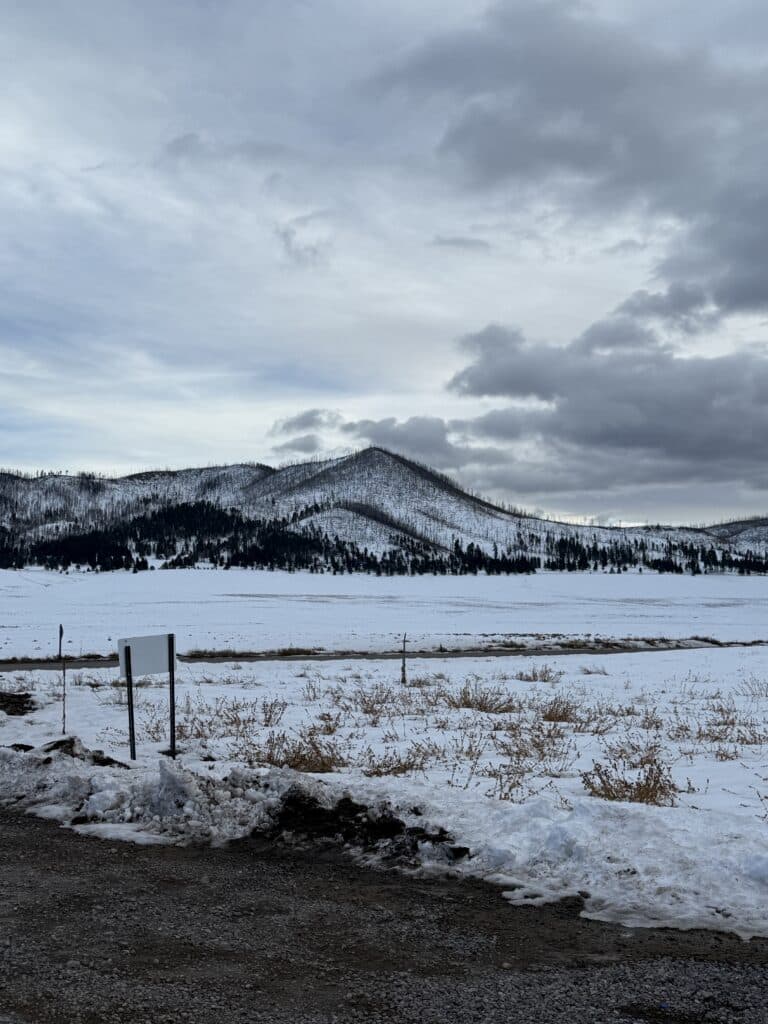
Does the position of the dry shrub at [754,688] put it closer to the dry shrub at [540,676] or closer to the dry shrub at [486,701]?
the dry shrub at [540,676]

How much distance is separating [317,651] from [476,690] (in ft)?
63.4

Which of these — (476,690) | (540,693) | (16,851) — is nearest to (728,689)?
(540,693)

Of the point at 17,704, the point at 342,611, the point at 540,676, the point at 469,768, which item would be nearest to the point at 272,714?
the point at 17,704

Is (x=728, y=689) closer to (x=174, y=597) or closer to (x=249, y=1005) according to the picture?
(x=249, y=1005)

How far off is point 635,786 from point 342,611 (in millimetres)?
64963

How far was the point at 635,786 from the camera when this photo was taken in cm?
857

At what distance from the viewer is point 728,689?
20172mm

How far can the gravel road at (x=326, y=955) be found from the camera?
405cm

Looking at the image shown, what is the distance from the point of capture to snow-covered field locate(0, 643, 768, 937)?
6016mm

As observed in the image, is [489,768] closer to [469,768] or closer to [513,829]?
[469,768]

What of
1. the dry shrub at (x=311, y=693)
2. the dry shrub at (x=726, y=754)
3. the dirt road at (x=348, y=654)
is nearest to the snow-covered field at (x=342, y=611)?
the dirt road at (x=348, y=654)

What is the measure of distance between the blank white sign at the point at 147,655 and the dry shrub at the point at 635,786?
6216 mm

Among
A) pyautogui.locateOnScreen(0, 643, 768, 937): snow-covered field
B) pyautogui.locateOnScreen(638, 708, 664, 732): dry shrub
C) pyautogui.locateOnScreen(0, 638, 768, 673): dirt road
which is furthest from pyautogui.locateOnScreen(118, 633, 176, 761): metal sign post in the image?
pyautogui.locateOnScreen(0, 638, 768, 673): dirt road

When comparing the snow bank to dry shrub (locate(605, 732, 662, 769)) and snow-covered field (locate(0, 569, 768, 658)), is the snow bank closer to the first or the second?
dry shrub (locate(605, 732, 662, 769))
